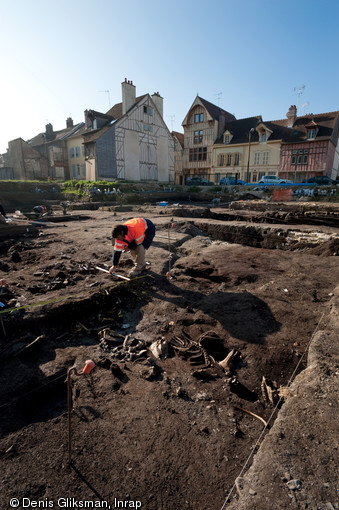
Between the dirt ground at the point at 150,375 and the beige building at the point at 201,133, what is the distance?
32862 millimetres

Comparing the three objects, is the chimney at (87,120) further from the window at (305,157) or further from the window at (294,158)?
the window at (305,157)

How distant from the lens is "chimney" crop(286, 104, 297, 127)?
→ 32.8 metres

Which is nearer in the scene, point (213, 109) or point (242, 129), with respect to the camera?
point (242, 129)

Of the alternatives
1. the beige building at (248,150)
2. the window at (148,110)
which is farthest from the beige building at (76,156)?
the beige building at (248,150)

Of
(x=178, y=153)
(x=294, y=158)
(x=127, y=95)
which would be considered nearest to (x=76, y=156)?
(x=127, y=95)

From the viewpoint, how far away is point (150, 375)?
10.6 feet

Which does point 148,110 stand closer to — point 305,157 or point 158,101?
point 158,101

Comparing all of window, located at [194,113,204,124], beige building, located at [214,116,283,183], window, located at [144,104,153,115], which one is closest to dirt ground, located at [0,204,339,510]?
window, located at [144,104,153,115]

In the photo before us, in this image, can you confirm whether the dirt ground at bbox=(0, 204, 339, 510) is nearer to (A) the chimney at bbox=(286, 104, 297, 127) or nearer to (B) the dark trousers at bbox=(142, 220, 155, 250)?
(B) the dark trousers at bbox=(142, 220, 155, 250)

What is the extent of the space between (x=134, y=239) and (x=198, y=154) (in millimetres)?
37063

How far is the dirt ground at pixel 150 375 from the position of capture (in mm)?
A: 2105

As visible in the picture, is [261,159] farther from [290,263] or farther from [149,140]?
[290,263]

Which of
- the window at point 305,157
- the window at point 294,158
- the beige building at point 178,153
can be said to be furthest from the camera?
the beige building at point 178,153

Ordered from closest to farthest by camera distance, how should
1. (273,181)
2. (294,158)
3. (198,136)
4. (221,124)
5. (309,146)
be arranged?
1. (273,181)
2. (309,146)
3. (294,158)
4. (221,124)
5. (198,136)
